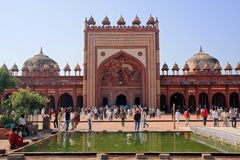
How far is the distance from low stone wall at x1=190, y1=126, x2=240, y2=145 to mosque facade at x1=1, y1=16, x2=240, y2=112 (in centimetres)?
1935

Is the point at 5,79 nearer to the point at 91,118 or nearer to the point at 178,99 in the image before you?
the point at 91,118

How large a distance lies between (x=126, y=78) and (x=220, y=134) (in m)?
23.5

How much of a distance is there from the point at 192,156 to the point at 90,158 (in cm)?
249

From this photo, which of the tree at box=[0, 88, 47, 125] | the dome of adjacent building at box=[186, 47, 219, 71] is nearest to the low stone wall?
the tree at box=[0, 88, 47, 125]

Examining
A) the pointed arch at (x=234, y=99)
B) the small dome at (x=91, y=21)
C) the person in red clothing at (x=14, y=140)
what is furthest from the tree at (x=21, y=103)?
the pointed arch at (x=234, y=99)

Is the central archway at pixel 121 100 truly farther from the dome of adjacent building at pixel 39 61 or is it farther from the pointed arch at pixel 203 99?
the dome of adjacent building at pixel 39 61

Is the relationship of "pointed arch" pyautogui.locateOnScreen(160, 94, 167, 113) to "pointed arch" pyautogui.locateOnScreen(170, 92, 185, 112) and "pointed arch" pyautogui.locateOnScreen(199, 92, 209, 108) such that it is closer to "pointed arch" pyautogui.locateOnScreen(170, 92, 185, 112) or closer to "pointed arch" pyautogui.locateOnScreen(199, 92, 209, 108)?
"pointed arch" pyautogui.locateOnScreen(170, 92, 185, 112)

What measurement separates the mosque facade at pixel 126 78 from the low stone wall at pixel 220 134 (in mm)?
19349

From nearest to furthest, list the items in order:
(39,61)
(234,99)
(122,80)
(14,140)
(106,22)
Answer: (14,140) → (106,22) → (122,80) → (234,99) → (39,61)

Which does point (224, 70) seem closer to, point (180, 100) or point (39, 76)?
point (180, 100)

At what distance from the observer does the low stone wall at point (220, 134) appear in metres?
11.0

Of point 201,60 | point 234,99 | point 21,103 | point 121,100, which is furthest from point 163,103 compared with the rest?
point 21,103

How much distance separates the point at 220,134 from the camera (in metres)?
12.4

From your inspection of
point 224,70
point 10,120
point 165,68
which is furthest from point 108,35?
point 10,120
